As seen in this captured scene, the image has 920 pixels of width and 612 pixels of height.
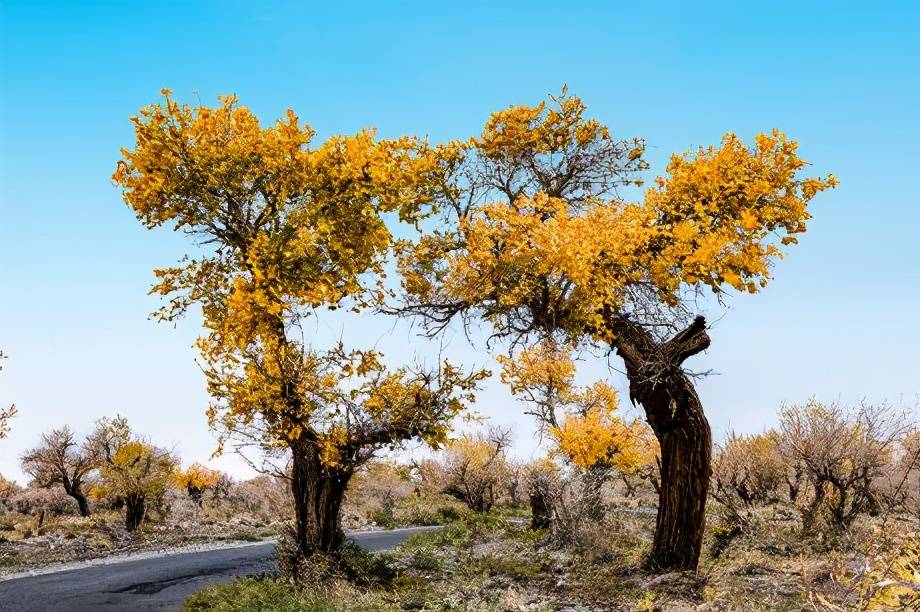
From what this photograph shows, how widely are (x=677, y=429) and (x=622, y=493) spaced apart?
149ft

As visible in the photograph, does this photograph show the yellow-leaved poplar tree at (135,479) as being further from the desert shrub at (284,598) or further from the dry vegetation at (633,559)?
the desert shrub at (284,598)

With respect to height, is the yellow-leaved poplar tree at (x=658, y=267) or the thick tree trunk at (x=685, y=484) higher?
the yellow-leaved poplar tree at (x=658, y=267)

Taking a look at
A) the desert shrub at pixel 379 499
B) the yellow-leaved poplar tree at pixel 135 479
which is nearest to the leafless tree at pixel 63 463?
the yellow-leaved poplar tree at pixel 135 479

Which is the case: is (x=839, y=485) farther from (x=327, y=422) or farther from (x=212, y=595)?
(x=212, y=595)

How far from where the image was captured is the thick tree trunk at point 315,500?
14453mm

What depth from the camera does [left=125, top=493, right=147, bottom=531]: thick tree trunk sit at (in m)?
33.3

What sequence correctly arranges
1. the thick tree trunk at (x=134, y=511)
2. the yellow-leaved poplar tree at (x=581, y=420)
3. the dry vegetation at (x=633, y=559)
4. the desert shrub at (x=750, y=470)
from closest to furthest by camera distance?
the dry vegetation at (x=633, y=559)
the yellow-leaved poplar tree at (x=581, y=420)
the desert shrub at (x=750, y=470)
the thick tree trunk at (x=134, y=511)

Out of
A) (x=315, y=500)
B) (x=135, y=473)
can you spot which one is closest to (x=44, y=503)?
(x=135, y=473)

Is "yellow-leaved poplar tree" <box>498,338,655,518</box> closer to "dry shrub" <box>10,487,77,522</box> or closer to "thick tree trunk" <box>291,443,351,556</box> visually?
"thick tree trunk" <box>291,443,351,556</box>

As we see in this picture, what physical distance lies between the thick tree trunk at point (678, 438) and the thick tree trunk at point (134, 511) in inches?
1097

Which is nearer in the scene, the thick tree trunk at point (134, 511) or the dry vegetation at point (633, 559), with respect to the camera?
the dry vegetation at point (633, 559)

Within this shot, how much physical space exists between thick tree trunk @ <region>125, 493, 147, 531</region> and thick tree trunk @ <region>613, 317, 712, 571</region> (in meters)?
27.9

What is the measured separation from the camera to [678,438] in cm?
1419

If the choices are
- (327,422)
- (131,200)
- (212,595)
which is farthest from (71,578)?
(131,200)
